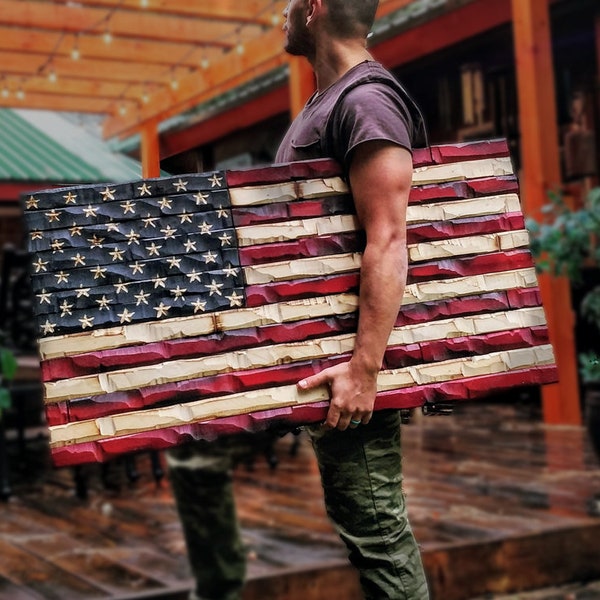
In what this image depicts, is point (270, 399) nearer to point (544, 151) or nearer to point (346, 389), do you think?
point (346, 389)

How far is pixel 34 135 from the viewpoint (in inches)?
516

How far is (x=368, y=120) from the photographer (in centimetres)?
179

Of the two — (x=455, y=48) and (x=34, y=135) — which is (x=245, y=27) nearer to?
(x=455, y=48)

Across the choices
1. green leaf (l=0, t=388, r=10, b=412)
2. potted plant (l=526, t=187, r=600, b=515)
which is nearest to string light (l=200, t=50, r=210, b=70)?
potted plant (l=526, t=187, r=600, b=515)

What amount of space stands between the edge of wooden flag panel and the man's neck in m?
0.58

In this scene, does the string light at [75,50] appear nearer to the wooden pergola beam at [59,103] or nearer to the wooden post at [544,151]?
the wooden pergola beam at [59,103]

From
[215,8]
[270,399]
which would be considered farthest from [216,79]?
[270,399]

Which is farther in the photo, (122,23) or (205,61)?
(205,61)

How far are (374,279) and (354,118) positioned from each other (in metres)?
0.28

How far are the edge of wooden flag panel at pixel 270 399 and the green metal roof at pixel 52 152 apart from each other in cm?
974

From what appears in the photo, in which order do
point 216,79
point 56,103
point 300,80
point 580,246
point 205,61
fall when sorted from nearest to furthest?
1. point 580,246
2. point 300,80
3. point 216,79
4. point 205,61
5. point 56,103

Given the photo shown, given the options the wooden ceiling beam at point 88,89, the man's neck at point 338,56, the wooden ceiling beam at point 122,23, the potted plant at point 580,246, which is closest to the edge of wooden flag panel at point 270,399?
the man's neck at point 338,56

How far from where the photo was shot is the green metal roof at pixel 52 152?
1182 cm

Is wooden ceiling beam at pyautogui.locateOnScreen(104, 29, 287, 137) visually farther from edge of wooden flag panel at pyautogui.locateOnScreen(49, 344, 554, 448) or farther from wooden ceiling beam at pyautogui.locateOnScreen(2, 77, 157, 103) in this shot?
edge of wooden flag panel at pyautogui.locateOnScreen(49, 344, 554, 448)
